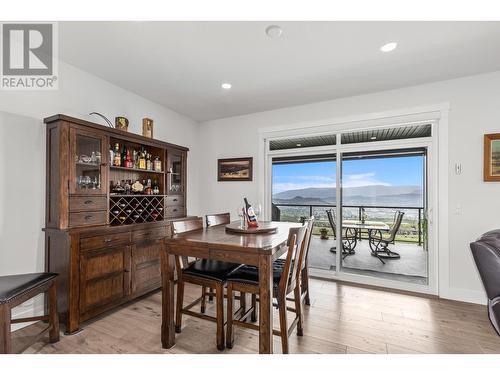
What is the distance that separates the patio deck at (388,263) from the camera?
332 centimetres

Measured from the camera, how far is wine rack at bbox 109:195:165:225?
274 centimetres

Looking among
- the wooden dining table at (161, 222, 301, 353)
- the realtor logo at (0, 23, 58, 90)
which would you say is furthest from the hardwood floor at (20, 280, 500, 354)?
the realtor logo at (0, 23, 58, 90)

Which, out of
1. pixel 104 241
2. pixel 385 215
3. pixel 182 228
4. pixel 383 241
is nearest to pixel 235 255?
pixel 182 228

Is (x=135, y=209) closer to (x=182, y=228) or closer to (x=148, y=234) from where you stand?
(x=148, y=234)

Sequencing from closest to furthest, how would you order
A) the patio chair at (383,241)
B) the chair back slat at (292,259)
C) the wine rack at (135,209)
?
the chair back slat at (292,259) → the wine rack at (135,209) → the patio chair at (383,241)

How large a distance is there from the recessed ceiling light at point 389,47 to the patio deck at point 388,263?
8.43 ft

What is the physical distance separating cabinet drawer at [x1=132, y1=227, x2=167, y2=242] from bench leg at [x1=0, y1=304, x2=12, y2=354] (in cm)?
116

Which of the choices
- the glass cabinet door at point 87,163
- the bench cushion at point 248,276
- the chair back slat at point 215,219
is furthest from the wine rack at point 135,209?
the bench cushion at point 248,276

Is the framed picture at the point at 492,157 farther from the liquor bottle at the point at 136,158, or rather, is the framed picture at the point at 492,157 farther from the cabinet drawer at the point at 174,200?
the liquor bottle at the point at 136,158

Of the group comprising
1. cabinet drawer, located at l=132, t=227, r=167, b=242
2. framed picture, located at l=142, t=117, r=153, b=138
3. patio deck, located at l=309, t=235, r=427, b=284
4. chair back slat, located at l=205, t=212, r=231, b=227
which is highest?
framed picture, located at l=142, t=117, r=153, b=138

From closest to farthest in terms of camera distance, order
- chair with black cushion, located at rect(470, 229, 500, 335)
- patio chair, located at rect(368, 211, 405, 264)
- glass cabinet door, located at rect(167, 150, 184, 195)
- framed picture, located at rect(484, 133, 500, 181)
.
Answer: chair with black cushion, located at rect(470, 229, 500, 335), framed picture, located at rect(484, 133, 500, 181), glass cabinet door, located at rect(167, 150, 184, 195), patio chair, located at rect(368, 211, 405, 264)

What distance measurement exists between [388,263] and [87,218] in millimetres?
3937

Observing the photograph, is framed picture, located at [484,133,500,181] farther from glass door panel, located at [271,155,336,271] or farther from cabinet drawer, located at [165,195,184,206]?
cabinet drawer, located at [165,195,184,206]

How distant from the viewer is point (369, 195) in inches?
137
